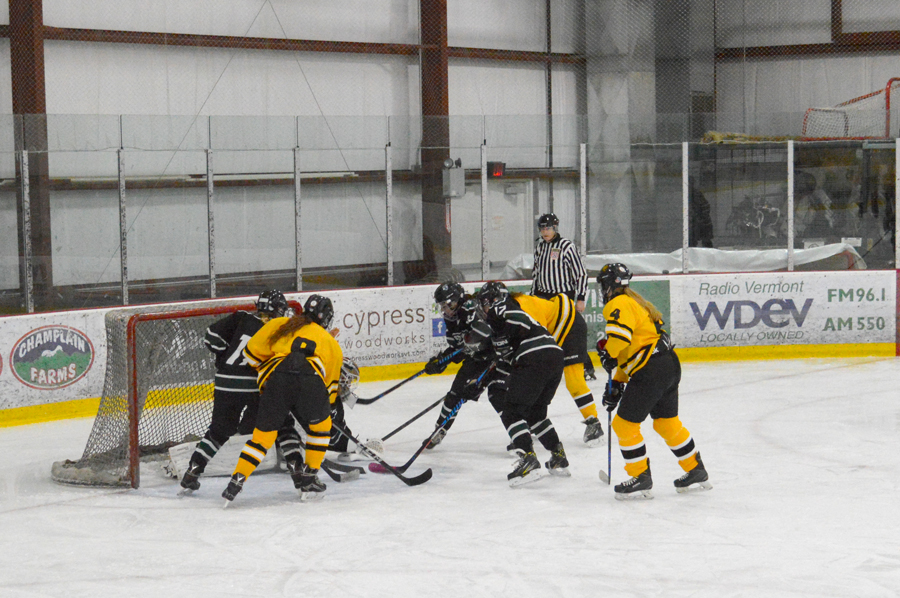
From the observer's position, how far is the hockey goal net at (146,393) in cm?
503

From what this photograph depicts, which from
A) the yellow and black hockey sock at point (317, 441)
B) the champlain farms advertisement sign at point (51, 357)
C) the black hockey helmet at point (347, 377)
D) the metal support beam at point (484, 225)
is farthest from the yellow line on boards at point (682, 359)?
the yellow and black hockey sock at point (317, 441)

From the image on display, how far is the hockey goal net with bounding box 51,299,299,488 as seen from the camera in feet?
16.5

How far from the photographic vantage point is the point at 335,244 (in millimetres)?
8711

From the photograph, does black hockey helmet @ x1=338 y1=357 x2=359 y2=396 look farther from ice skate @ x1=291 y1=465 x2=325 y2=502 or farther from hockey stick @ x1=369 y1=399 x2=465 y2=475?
ice skate @ x1=291 y1=465 x2=325 y2=502

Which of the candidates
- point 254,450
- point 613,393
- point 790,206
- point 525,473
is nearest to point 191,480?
point 254,450

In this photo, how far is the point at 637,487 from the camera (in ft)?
15.0

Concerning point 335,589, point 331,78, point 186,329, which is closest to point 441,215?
point 331,78

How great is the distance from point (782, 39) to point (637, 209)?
4502 mm

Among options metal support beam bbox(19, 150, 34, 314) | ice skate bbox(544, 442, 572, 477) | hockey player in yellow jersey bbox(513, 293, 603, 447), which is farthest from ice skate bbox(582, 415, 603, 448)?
metal support beam bbox(19, 150, 34, 314)

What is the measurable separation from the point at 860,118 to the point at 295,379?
8381 mm

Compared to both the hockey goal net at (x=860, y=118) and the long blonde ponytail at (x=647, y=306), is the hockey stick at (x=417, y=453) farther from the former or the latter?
the hockey goal net at (x=860, y=118)

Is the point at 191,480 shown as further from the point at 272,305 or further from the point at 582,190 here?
the point at 582,190

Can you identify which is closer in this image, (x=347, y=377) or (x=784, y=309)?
(x=347, y=377)

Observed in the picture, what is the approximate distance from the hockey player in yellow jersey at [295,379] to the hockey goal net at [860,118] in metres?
7.06
